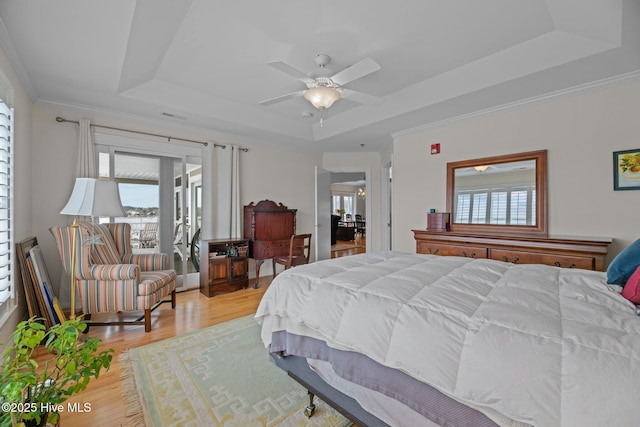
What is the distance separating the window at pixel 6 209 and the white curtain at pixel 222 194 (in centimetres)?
214

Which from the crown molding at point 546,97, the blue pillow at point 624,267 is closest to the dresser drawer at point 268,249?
the crown molding at point 546,97

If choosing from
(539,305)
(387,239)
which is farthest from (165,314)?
(387,239)

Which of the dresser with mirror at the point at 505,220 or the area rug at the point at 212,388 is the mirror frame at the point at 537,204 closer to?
the dresser with mirror at the point at 505,220

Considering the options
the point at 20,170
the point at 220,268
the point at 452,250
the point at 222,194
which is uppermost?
the point at 20,170

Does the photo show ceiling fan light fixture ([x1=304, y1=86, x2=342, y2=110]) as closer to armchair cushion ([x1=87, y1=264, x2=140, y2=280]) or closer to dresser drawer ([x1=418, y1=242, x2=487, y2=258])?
dresser drawer ([x1=418, y1=242, x2=487, y2=258])

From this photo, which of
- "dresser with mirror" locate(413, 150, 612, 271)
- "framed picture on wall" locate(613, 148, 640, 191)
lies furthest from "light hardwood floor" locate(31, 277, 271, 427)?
"framed picture on wall" locate(613, 148, 640, 191)

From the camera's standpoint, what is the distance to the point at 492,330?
39.9 inches

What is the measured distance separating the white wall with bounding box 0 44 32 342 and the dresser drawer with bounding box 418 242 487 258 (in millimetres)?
3949

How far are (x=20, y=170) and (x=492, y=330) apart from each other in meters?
3.80

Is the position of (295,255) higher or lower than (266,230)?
lower

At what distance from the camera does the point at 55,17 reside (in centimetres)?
188

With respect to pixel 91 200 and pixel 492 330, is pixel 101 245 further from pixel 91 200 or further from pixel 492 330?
pixel 492 330

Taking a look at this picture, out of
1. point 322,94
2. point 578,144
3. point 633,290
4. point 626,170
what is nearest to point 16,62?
point 322,94

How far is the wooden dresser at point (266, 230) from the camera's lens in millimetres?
4402
